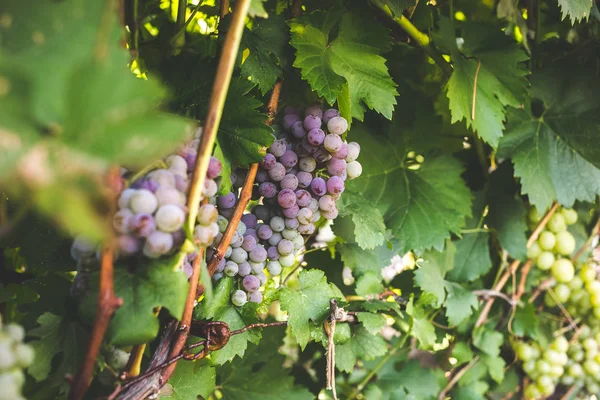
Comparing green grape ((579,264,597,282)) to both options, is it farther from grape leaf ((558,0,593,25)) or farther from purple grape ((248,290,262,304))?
purple grape ((248,290,262,304))

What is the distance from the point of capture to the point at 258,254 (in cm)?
79

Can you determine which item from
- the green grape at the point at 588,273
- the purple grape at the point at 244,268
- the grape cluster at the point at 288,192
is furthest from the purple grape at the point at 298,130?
the green grape at the point at 588,273

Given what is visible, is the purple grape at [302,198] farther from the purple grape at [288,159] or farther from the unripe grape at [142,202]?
the unripe grape at [142,202]

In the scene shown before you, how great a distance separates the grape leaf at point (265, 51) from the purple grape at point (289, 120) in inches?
2.2

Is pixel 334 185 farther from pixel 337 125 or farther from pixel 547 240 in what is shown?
pixel 547 240

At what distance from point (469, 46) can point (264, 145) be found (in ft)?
2.15

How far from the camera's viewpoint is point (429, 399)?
133 centimetres

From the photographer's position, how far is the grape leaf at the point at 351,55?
33.5 inches

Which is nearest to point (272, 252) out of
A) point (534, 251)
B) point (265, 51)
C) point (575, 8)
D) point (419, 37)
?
point (265, 51)

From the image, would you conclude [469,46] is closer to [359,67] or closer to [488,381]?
[359,67]

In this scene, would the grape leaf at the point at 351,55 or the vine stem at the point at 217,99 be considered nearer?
the vine stem at the point at 217,99

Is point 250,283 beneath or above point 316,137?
beneath

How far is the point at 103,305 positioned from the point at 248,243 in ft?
1.00

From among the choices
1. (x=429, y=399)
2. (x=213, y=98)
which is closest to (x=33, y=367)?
(x=213, y=98)
